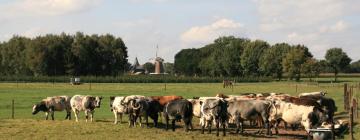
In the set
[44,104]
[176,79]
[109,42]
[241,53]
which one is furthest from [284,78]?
[44,104]

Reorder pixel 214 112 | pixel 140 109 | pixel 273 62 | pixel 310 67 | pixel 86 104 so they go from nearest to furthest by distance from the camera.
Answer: pixel 214 112 < pixel 140 109 < pixel 86 104 < pixel 310 67 < pixel 273 62

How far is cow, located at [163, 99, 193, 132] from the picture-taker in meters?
27.7

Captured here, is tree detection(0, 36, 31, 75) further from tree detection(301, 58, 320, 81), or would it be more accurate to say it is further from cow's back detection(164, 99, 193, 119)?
cow's back detection(164, 99, 193, 119)

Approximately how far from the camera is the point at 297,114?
2528cm

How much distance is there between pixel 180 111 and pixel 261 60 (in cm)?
11657

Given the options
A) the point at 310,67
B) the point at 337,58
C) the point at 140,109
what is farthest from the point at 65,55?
the point at 140,109

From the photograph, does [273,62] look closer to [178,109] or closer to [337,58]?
[337,58]

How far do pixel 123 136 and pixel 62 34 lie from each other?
115 m

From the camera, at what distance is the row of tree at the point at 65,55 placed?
128 m

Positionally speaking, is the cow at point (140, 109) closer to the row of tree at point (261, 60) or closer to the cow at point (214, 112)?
the cow at point (214, 112)

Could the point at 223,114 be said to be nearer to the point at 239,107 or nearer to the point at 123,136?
the point at 239,107

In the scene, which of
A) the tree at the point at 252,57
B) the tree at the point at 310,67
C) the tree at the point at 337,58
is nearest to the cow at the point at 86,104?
the tree at the point at 310,67

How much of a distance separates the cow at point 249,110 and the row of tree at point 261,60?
340ft

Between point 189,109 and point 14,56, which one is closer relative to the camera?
point 189,109
